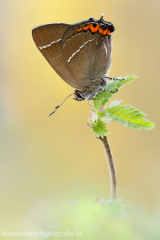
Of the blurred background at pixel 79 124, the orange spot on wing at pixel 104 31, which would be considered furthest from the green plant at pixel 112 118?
the blurred background at pixel 79 124

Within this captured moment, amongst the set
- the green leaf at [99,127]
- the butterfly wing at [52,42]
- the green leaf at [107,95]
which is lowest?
the green leaf at [99,127]

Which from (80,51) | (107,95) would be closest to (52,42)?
(80,51)

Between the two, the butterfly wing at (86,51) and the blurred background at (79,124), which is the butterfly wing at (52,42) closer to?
the butterfly wing at (86,51)

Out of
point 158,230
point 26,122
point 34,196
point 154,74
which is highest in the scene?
point 154,74

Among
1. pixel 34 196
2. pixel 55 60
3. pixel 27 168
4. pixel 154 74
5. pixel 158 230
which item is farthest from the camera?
pixel 154 74

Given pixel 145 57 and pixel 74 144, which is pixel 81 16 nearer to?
pixel 145 57

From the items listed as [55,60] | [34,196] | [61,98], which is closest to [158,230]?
[55,60]

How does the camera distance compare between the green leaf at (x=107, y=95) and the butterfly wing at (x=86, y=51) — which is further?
the butterfly wing at (x=86, y=51)
